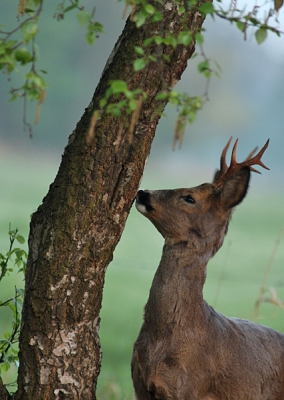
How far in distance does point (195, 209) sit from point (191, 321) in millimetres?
527

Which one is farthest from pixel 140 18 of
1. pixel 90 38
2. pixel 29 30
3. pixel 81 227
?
pixel 81 227

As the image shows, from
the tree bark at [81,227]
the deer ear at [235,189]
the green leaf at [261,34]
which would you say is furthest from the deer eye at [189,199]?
the green leaf at [261,34]

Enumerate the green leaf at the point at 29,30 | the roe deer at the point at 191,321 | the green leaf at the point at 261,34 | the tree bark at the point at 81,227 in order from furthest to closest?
1. the roe deer at the point at 191,321
2. the tree bark at the point at 81,227
3. the green leaf at the point at 261,34
4. the green leaf at the point at 29,30

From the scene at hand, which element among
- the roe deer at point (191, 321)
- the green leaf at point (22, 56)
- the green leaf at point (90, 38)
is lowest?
the roe deer at point (191, 321)

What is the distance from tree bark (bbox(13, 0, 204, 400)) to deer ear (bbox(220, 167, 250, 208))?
1.52 feet

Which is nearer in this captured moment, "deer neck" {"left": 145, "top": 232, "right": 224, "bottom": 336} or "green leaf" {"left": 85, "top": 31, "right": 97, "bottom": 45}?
"green leaf" {"left": 85, "top": 31, "right": 97, "bottom": 45}

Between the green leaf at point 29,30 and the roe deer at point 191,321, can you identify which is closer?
the green leaf at point 29,30

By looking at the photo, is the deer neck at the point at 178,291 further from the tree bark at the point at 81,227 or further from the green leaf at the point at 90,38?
the green leaf at the point at 90,38

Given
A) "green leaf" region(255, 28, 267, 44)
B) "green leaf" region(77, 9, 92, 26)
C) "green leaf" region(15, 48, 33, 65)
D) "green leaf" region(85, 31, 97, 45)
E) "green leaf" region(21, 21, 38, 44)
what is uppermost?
"green leaf" region(255, 28, 267, 44)

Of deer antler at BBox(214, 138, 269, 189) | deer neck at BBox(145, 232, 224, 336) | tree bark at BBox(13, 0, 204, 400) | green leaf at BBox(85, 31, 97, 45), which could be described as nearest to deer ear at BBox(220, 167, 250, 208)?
deer antler at BBox(214, 138, 269, 189)

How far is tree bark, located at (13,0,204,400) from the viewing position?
8.75ft

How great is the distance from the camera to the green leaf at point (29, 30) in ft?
5.21

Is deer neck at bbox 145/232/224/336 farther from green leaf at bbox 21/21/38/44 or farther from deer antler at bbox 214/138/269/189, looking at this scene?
green leaf at bbox 21/21/38/44

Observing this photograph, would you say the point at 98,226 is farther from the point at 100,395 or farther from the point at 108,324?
the point at 108,324
